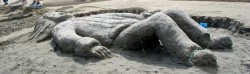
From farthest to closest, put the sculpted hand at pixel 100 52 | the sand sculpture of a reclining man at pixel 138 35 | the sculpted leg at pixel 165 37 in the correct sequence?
the sculpted hand at pixel 100 52, the sand sculpture of a reclining man at pixel 138 35, the sculpted leg at pixel 165 37

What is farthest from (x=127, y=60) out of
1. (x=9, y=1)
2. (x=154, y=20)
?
(x=9, y=1)

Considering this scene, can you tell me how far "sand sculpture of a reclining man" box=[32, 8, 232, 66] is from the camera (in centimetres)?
429

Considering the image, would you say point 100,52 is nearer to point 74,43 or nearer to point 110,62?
point 110,62

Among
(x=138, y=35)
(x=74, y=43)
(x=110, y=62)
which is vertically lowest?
(x=110, y=62)

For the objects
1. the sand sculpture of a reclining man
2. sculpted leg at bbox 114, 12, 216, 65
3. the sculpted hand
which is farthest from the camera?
the sculpted hand

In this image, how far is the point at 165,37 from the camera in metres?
4.49

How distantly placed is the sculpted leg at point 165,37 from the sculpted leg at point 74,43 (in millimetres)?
350

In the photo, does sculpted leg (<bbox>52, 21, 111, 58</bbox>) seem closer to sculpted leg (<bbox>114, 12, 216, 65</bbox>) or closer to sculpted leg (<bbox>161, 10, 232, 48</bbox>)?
sculpted leg (<bbox>114, 12, 216, 65</bbox>)

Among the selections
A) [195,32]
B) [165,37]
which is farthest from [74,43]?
[195,32]

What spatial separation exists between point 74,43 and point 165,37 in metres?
1.27

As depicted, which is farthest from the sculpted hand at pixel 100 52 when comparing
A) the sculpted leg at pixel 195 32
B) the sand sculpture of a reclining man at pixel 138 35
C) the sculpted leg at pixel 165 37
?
the sculpted leg at pixel 195 32

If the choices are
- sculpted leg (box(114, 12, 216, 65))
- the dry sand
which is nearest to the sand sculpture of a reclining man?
sculpted leg (box(114, 12, 216, 65))

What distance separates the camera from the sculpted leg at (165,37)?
13.7ft

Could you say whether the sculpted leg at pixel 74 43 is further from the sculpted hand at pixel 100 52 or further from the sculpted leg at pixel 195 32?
the sculpted leg at pixel 195 32
